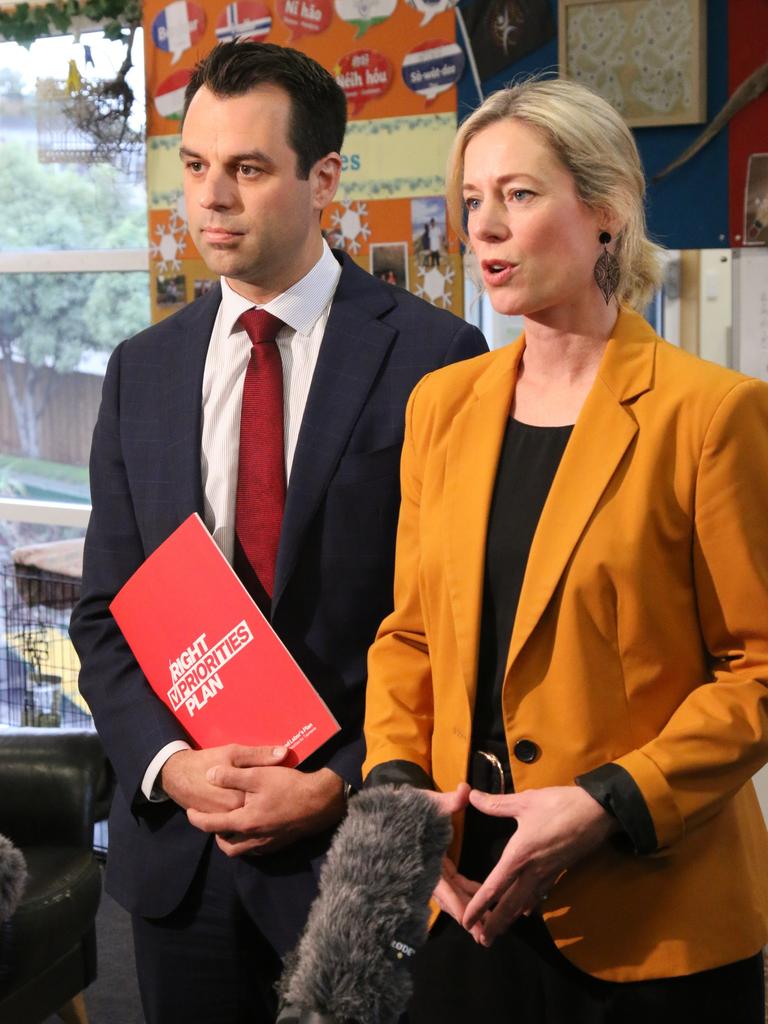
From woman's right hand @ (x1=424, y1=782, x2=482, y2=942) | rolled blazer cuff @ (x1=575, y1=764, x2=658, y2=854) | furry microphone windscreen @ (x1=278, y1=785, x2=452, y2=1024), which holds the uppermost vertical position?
furry microphone windscreen @ (x1=278, y1=785, x2=452, y2=1024)

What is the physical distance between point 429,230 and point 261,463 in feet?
6.54

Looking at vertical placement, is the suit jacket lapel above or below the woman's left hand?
above

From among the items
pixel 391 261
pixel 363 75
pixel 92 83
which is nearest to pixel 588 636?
pixel 391 261

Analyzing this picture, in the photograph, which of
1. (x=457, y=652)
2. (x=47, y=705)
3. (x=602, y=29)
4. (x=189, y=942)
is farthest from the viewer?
(x=47, y=705)

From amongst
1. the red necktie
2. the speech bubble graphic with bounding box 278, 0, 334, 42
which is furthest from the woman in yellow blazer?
the speech bubble graphic with bounding box 278, 0, 334, 42

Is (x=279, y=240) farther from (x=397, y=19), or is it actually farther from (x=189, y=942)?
(x=397, y=19)

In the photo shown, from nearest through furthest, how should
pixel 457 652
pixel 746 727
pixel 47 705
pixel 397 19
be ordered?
pixel 746 727, pixel 457 652, pixel 397 19, pixel 47 705

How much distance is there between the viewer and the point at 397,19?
11.2ft

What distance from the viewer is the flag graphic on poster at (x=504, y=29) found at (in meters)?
3.21

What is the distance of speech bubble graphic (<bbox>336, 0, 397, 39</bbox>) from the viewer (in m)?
3.43

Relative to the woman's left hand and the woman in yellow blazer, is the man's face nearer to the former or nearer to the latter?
the woman in yellow blazer

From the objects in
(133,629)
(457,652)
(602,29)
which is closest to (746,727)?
(457,652)

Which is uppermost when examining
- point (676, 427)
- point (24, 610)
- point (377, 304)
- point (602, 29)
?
point (602, 29)

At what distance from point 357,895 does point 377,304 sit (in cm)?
99
